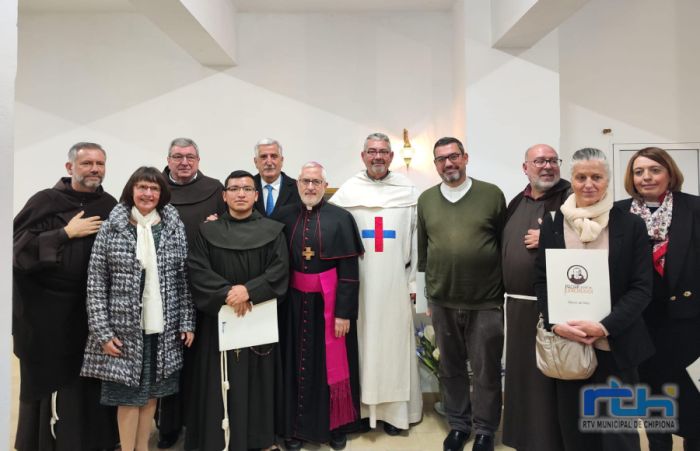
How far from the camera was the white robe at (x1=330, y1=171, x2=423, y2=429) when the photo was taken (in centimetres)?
292

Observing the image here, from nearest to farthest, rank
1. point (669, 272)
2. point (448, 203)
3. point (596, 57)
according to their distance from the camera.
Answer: point (669, 272) → point (448, 203) → point (596, 57)

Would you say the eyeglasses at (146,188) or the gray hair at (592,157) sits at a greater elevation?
the gray hair at (592,157)

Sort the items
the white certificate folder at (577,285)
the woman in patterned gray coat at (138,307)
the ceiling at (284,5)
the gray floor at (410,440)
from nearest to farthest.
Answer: the white certificate folder at (577,285), the woman in patterned gray coat at (138,307), the gray floor at (410,440), the ceiling at (284,5)

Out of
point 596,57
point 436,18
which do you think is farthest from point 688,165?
point 436,18

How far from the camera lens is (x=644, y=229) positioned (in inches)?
73.7

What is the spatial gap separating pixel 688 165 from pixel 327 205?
458 cm

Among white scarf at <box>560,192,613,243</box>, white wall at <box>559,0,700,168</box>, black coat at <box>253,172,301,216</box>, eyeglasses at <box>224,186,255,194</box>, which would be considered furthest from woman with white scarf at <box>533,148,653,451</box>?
white wall at <box>559,0,700,168</box>

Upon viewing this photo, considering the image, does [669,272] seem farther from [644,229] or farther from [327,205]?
[327,205]

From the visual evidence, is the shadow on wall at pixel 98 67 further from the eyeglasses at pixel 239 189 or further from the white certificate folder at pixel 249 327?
the white certificate folder at pixel 249 327

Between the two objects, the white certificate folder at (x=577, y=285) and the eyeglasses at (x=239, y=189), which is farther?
the eyeglasses at (x=239, y=189)

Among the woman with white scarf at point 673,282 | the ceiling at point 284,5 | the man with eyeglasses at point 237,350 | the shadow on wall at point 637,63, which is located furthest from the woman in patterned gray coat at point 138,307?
the shadow on wall at point 637,63

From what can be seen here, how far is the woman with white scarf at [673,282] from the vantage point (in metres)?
2.12

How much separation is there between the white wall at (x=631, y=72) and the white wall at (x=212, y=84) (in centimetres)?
156

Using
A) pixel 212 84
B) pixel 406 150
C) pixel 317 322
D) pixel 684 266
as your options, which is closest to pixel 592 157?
pixel 684 266
